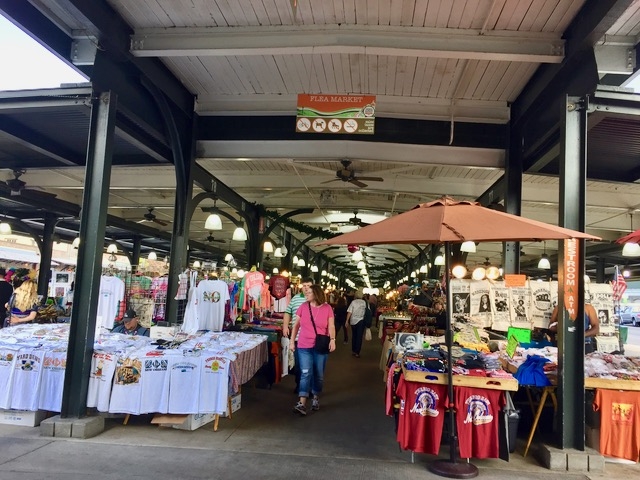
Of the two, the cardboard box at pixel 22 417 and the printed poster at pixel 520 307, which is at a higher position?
the printed poster at pixel 520 307

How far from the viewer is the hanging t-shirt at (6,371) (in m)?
5.50

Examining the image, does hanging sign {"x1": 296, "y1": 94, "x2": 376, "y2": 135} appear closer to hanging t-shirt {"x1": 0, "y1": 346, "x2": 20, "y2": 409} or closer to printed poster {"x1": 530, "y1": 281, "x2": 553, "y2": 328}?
printed poster {"x1": 530, "y1": 281, "x2": 553, "y2": 328}

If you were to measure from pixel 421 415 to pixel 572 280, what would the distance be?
82.0 inches

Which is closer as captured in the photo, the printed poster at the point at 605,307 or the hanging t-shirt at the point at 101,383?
the hanging t-shirt at the point at 101,383

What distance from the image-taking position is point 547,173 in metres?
8.19

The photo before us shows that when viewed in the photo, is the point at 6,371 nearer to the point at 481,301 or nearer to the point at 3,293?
the point at 3,293

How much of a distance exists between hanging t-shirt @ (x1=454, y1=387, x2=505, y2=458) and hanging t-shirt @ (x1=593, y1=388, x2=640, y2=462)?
122 centimetres

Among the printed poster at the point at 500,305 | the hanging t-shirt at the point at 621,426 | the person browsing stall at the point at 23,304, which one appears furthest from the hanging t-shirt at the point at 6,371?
the printed poster at the point at 500,305

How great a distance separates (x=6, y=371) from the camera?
5578 mm

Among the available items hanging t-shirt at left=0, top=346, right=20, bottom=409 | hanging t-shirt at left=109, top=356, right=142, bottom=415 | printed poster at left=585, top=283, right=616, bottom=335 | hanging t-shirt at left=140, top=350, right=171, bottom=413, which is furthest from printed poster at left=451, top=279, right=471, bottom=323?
hanging t-shirt at left=0, top=346, right=20, bottom=409

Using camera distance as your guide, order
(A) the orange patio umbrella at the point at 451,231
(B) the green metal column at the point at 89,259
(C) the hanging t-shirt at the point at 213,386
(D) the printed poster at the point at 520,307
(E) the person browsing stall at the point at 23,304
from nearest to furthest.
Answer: (A) the orange patio umbrella at the point at 451,231 → (B) the green metal column at the point at 89,259 → (C) the hanging t-shirt at the point at 213,386 → (E) the person browsing stall at the point at 23,304 → (D) the printed poster at the point at 520,307

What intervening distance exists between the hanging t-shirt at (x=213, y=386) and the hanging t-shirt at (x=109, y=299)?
260 cm

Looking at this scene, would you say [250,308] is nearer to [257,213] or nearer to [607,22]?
[257,213]

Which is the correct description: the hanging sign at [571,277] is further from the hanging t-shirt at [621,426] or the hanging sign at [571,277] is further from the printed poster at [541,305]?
the printed poster at [541,305]
